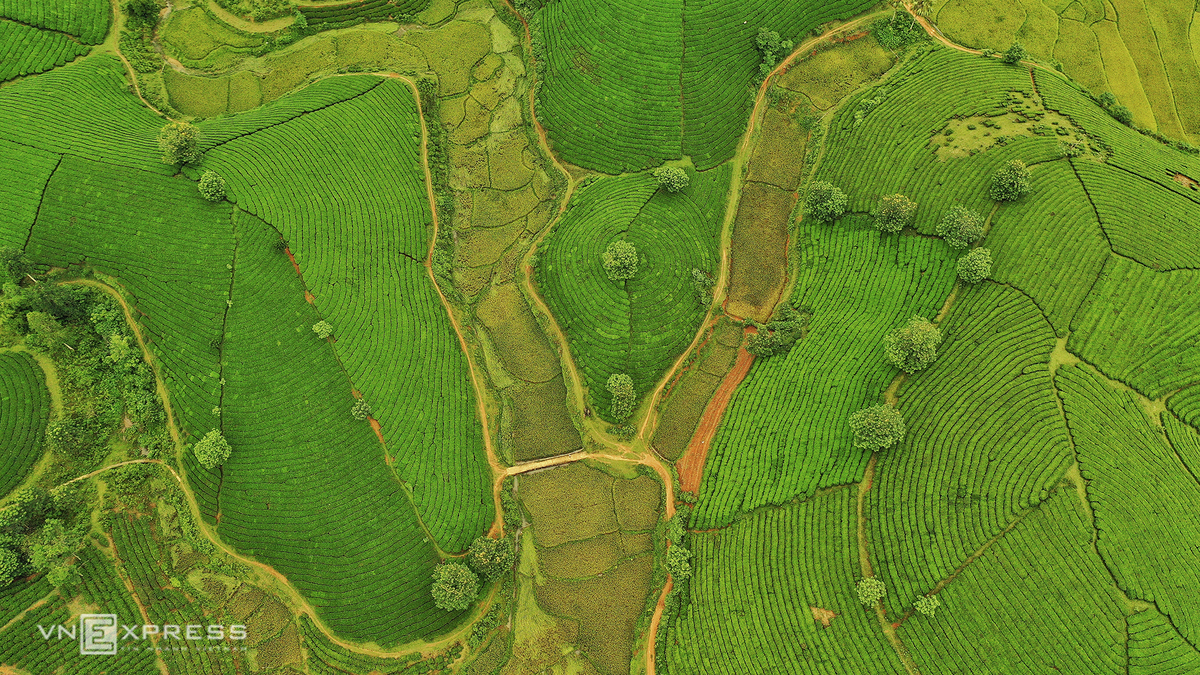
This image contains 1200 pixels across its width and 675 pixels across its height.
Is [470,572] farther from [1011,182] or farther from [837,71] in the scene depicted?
[837,71]

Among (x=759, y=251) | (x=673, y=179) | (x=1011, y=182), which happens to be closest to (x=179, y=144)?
(x=673, y=179)

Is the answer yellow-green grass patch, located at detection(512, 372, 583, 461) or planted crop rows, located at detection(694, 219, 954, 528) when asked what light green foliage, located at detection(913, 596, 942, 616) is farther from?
yellow-green grass patch, located at detection(512, 372, 583, 461)

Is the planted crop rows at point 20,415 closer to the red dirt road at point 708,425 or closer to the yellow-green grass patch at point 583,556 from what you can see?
the yellow-green grass patch at point 583,556

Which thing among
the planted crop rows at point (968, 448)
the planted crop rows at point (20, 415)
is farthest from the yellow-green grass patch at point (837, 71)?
the planted crop rows at point (20, 415)

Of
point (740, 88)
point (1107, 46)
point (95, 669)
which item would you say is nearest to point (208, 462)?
point (95, 669)

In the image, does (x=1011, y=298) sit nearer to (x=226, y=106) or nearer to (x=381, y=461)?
(x=381, y=461)
